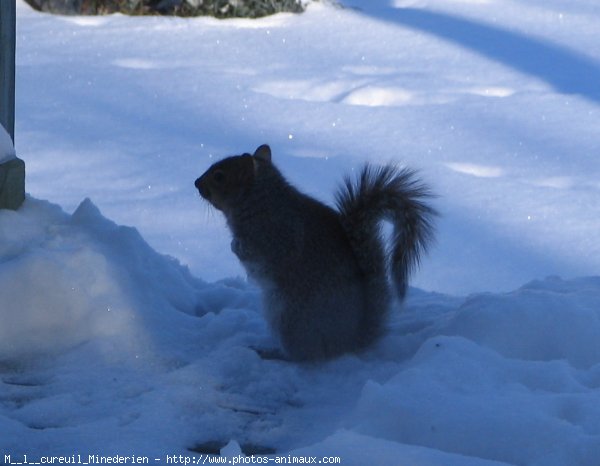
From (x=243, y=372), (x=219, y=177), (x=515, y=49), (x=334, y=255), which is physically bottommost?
(x=243, y=372)

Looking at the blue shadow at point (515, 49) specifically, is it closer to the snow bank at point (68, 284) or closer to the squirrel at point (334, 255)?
the squirrel at point (334, 255)

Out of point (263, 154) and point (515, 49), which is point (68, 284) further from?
point (515, 49)

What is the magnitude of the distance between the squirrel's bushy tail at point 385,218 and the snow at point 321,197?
0.20m

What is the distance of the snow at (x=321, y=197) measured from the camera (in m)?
2.10

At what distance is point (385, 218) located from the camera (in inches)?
103

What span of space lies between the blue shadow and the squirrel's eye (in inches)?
162

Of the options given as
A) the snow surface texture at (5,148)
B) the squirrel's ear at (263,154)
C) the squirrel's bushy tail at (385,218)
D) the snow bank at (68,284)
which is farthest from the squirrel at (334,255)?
the snow surface texture at (5,148)

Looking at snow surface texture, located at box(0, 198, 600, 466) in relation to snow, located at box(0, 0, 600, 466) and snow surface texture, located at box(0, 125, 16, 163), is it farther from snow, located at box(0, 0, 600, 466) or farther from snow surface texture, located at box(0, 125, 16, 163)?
snow surface texture, located at box(0, 125, 16, 163)

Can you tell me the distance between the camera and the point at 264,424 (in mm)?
2252

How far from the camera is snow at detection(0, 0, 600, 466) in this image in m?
2.10

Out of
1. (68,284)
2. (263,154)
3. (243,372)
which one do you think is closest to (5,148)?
(68,284)

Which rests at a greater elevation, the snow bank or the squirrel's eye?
the squirrel's eye

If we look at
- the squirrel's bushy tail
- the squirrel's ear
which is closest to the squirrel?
the squirrel's bushy tail

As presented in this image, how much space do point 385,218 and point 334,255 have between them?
0.16 metres
